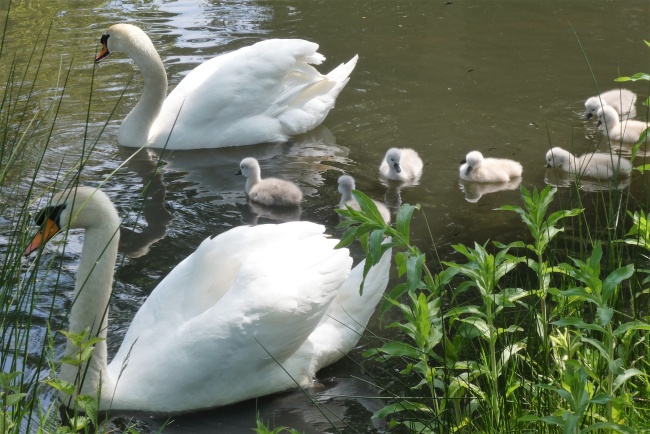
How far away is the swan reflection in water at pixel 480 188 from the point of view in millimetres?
7250

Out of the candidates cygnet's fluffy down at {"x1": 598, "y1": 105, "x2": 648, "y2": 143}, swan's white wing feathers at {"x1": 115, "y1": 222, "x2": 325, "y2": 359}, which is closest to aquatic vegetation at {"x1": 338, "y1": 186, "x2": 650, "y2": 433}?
swan's white wing feathers at {"x1": 115, "y1": 222, "x2": 325, "y2": 359}

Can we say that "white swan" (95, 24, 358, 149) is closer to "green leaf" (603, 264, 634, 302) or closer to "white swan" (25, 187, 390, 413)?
"white swan" (25, 187, 390, 413)

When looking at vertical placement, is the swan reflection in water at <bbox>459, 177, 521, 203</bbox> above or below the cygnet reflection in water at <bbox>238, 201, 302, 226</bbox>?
below

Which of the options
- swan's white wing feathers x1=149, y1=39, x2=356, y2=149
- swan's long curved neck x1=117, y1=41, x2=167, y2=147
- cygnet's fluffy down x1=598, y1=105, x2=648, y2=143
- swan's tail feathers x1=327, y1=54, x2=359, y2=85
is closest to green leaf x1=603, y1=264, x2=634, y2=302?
cygnet's fluffy down x1=598, y1=105, x2=648, y2=143

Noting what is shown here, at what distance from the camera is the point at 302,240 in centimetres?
507

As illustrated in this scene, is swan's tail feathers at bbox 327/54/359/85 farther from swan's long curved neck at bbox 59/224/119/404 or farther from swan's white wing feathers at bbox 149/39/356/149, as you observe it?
swan's long curved neck at bbox 59/224/119/404

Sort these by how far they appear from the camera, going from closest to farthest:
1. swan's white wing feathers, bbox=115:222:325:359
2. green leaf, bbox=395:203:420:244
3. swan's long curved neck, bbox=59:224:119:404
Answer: green leaf, bbox=395:203:420:244 < swan's long curved neck, bbox=59:224:119:404 < swan's white wing feathers, bbox=115:222:325:359

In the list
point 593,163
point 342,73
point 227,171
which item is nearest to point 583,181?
point 593,163

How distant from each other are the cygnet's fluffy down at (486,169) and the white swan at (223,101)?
190 centimetres

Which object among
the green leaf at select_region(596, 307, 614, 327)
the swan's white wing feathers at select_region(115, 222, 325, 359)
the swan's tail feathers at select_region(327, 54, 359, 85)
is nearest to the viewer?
the green leaf at select_region(596, 307, 614, 327)

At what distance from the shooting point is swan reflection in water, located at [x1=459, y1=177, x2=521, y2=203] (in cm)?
725

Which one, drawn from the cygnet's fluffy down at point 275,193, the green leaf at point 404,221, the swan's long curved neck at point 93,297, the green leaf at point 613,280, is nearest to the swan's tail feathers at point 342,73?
the cygnet's fluffy down at point 275,193

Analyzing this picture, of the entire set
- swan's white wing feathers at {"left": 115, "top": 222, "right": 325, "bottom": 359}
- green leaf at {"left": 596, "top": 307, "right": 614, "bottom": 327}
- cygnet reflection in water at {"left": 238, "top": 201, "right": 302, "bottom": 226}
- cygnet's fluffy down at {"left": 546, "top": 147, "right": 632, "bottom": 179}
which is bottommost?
cygnet reflection in water at {"left": 238, "top": 201, "right": 302, "bottom": 226}

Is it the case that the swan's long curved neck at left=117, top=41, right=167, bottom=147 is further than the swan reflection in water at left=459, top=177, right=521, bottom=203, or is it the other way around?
the swan's long curved neck at left=117, top=41, right=167, bottom=147
